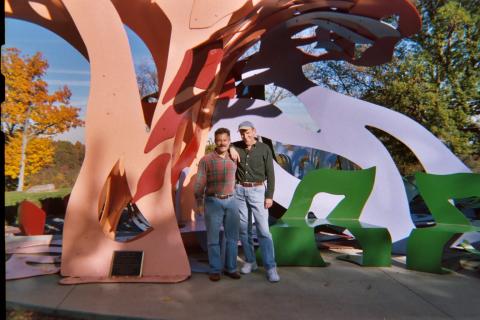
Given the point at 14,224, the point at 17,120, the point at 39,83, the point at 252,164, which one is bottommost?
the point at 14,224

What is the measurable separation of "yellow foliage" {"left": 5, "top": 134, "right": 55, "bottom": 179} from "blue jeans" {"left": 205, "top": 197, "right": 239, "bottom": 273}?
7.64 m

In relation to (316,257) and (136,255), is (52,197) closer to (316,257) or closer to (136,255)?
(136,255)

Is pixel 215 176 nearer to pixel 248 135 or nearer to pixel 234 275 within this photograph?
pixel 248 135

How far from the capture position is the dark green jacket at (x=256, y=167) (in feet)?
15.3

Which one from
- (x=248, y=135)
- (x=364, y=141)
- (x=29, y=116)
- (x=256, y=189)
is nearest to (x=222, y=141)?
(x=248, y=135)

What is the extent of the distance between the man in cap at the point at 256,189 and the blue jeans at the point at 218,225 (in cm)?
20

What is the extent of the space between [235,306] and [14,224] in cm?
786

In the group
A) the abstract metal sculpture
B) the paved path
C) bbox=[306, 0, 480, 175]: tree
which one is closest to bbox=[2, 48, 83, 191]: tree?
the abstract metal sculpture

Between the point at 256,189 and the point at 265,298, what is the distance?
1236 millimetres

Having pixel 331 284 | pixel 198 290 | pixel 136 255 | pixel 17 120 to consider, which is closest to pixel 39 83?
pixel 17 120

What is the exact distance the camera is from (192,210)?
7035 millimetres

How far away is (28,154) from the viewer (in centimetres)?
1052

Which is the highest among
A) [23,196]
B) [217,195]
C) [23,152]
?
[23,152]

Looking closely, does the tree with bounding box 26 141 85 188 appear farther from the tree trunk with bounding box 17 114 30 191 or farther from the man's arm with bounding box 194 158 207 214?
the man's arm with bounding box 194 158 207 214
